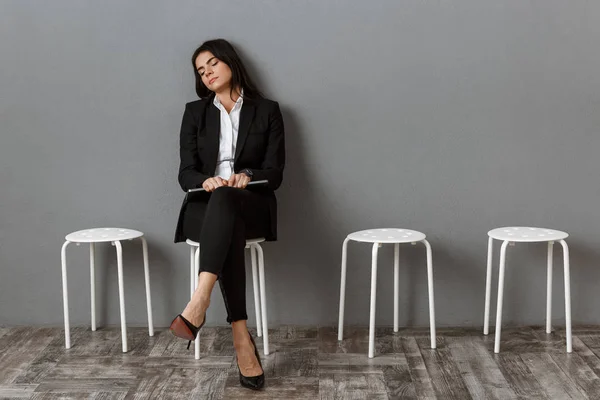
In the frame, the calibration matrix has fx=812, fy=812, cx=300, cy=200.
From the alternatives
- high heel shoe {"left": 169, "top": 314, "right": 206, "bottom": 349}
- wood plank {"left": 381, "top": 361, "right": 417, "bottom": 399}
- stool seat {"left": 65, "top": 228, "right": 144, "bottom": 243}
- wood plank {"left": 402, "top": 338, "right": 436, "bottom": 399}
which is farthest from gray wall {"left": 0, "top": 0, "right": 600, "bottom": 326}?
high heel shoe {"left": 169, "top": 314, "right": 206, "bottom": 349}

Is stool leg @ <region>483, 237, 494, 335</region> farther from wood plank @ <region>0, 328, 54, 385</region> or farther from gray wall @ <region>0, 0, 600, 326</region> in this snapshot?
wood plank @ <region>0, 328, 54, 385</region>

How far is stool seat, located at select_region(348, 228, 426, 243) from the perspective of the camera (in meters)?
3.03

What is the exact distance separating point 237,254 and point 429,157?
0.99 meters

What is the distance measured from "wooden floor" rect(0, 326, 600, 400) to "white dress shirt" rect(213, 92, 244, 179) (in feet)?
2.28

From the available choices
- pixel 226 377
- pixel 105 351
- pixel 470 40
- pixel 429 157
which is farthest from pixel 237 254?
pixel 470 40

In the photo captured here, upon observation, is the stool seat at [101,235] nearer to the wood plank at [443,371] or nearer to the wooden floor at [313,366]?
the wooden floor at [313,366]

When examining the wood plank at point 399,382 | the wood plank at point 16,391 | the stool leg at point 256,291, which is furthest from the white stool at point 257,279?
the wood plank at point 16,391

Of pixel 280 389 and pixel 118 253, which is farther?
pixel 118 253

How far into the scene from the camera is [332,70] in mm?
3297

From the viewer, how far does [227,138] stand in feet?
10.6

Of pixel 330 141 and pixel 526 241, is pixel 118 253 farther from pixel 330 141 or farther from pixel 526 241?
pixel 526 241

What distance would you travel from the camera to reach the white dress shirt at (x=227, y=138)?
323 cm

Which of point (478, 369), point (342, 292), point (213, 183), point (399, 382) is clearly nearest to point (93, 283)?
point (213, 183)

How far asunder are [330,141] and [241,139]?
39 cm
